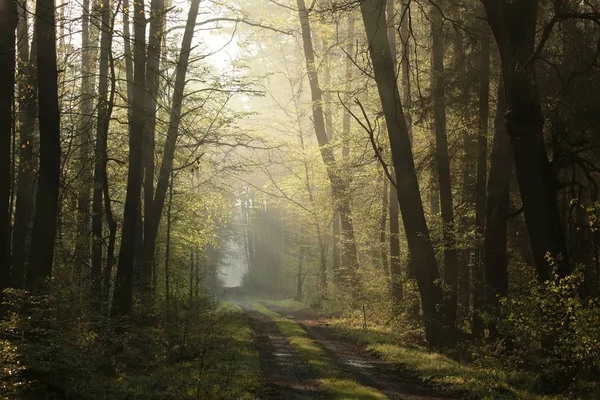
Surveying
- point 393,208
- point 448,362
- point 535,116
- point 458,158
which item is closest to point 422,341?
point 448,362

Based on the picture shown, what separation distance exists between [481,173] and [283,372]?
7863 millimetres

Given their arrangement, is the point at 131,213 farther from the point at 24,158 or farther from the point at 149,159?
the point at 149,159

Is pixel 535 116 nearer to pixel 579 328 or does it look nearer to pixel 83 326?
pixel 579 328

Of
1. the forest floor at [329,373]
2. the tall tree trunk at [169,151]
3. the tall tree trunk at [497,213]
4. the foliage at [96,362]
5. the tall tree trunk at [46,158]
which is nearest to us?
the foliage at [96,362]

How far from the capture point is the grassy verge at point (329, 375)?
8.83 m

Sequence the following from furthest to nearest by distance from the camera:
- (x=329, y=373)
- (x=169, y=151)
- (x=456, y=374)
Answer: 1. (x=169, y=151)
2. (x=329, y=373)
3. (x=456, y=374)

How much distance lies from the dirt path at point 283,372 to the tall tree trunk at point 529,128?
4.47m

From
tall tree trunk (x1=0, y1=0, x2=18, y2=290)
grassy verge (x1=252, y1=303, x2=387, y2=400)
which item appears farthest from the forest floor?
tall tree trunk (x1=0, y1=0, x2=18, y2=290)

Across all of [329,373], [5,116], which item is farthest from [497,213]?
[5,116]

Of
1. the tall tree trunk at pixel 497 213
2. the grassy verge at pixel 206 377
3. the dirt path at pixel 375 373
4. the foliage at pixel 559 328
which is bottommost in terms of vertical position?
the dirt path at pixel 375 373

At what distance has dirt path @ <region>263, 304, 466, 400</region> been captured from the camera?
9094 millimetres

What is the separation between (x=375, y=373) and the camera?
11055 mm

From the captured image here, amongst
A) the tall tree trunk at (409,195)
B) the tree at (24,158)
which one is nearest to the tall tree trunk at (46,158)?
the tree at (24,158)

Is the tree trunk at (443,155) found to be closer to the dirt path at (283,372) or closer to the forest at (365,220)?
the forest at (365,220)
